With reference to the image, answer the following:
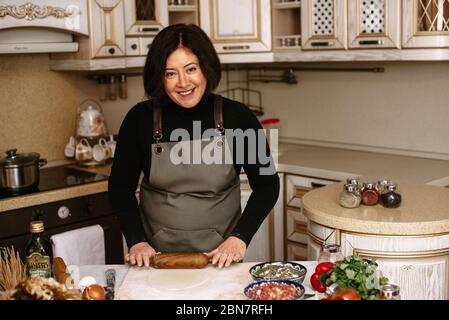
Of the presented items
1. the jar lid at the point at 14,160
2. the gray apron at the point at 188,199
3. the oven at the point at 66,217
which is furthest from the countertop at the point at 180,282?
the jar lid at the point at 14,160

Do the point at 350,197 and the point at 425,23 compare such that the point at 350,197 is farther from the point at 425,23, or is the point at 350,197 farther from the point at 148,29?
the point at 148,29

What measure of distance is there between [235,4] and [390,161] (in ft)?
4.18

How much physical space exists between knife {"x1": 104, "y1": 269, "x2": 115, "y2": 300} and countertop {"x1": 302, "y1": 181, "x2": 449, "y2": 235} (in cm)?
102

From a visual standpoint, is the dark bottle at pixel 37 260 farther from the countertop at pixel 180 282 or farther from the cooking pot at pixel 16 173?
the cooking pot at pixel 16 173

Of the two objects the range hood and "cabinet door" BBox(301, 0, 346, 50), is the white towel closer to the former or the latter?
the range hood

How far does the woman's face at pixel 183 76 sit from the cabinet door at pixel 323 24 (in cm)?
151

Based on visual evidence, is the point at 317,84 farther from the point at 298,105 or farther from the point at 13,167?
the point at 13,167

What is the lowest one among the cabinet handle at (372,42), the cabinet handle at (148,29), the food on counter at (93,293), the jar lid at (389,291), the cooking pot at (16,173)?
the food on counter at (93,293)

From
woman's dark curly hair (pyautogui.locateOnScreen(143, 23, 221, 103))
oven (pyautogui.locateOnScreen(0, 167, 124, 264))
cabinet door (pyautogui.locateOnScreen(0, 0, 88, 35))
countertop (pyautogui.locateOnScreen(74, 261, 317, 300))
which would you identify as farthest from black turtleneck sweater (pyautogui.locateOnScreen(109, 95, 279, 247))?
cabinet door (pyautogui.locateOnScreen(0, 0, 88, 35))

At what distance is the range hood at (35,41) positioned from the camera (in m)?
3.26

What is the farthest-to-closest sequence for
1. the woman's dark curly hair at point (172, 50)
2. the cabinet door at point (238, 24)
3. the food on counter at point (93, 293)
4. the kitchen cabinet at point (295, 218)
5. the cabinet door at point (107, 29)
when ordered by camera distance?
the cabinet door at point (238, 24)
the kitchen cabinet at point (295, 218)
the cabinet door at point (107, 29)
the woman's dark curly hair at point (172, 50)
the food on counter at point (93, 293)

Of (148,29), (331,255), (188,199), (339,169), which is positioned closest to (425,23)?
(339,169)
